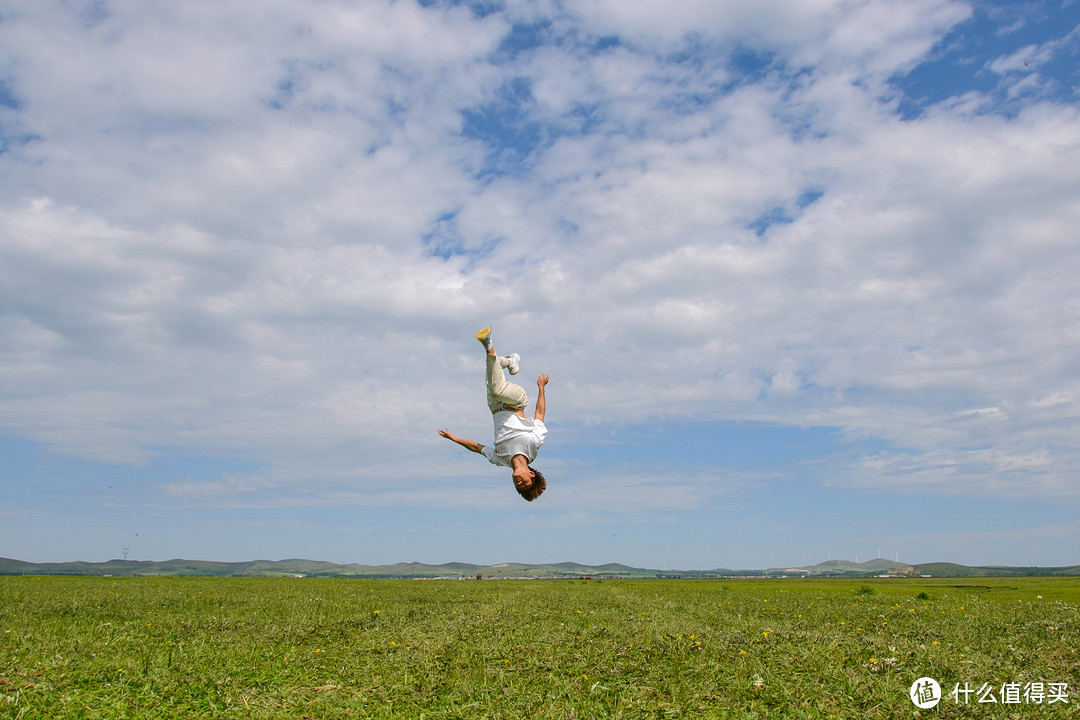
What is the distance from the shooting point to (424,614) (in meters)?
17.6

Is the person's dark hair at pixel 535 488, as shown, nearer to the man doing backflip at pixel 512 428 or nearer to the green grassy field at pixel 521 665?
the man doing backflip at pixel 512 428

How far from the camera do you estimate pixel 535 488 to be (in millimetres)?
12711

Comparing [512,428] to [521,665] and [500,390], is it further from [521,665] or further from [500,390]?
[521,665]

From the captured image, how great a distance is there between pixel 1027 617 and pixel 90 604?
2584cm

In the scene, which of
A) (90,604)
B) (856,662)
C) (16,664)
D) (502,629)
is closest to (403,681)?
(502,629)

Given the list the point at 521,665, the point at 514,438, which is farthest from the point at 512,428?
the point at 521,665

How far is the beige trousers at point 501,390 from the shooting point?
12456mm

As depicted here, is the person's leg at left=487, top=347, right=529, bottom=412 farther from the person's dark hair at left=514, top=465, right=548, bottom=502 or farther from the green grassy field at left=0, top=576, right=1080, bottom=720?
the green grassy field at left=0, top=576, right=1080, bottom=720

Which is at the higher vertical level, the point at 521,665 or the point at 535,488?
the point at 535,488

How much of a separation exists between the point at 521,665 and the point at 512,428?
13.5ft

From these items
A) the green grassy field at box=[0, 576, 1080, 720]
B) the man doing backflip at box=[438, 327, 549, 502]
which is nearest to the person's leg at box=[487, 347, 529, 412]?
the man doing backflip at box=[438, 327, 549, 502]

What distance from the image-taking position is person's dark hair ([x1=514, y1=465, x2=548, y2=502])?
40.7ft

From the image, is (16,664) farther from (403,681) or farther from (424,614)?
(424,614)

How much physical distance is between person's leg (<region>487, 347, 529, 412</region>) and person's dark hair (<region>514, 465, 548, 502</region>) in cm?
142
